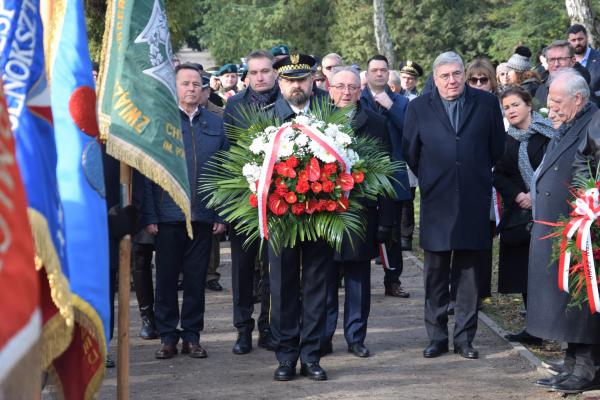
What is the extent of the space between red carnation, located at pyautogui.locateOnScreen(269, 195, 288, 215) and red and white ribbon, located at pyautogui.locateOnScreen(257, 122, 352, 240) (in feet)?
0.13

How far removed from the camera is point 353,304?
842cm

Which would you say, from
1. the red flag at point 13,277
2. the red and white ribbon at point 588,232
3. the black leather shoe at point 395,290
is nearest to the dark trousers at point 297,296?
the red and white ribbon at point 588,232

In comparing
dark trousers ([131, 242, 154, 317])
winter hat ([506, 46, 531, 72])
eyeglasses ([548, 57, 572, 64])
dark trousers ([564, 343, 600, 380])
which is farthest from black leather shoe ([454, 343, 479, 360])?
winter hat ([506, 46, 531, 72])

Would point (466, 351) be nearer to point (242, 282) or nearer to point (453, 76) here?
point (242, 282)

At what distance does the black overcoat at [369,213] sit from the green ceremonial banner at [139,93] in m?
2.54

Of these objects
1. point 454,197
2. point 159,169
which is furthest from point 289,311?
point 159,169

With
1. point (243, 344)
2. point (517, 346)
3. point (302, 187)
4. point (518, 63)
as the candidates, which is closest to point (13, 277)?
point (302, 187)

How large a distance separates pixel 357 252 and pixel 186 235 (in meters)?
1.40

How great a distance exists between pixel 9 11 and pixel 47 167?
21.7 inches

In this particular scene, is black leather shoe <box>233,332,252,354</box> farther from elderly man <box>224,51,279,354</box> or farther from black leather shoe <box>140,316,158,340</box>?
black leather shoe <box>140,316,158,340</box>

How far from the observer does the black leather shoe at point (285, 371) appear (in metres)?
7.62

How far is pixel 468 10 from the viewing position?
147 ft

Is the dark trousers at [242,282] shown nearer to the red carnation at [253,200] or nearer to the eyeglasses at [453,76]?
the red carnation at [253,200]

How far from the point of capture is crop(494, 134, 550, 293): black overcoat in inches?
338
